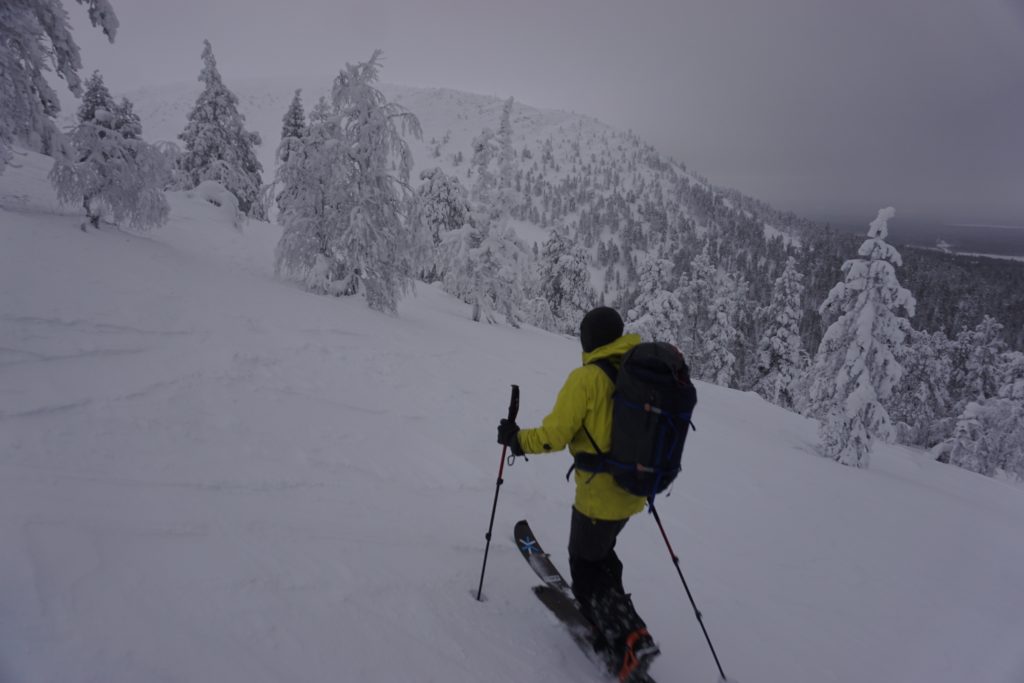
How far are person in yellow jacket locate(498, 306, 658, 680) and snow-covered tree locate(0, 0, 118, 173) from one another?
1180 cm

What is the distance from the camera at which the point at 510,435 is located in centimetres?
353

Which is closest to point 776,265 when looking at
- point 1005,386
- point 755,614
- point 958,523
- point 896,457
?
point 1005,386

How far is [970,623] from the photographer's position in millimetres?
6391

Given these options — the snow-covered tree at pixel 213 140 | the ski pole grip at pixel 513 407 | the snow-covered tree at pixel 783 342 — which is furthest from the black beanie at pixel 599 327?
the snow-covered tree at pixel 783 342

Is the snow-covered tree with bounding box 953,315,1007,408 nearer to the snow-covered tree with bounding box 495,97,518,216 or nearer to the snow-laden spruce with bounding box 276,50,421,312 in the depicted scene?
the snow-covered tree with bounding box 495,97,518,216

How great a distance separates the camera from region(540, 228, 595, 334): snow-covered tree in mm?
33438

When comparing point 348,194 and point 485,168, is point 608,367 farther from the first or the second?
point 485,168

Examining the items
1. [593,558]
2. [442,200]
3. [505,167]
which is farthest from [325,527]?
[442,200]

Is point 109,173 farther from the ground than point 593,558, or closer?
farther from the ground

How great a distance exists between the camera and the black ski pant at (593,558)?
10.9 ft

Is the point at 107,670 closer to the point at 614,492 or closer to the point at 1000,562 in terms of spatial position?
the point at 614,492

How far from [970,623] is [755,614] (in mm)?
3961

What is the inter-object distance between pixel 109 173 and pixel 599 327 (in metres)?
13.1

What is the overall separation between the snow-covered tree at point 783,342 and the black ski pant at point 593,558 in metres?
35.4
